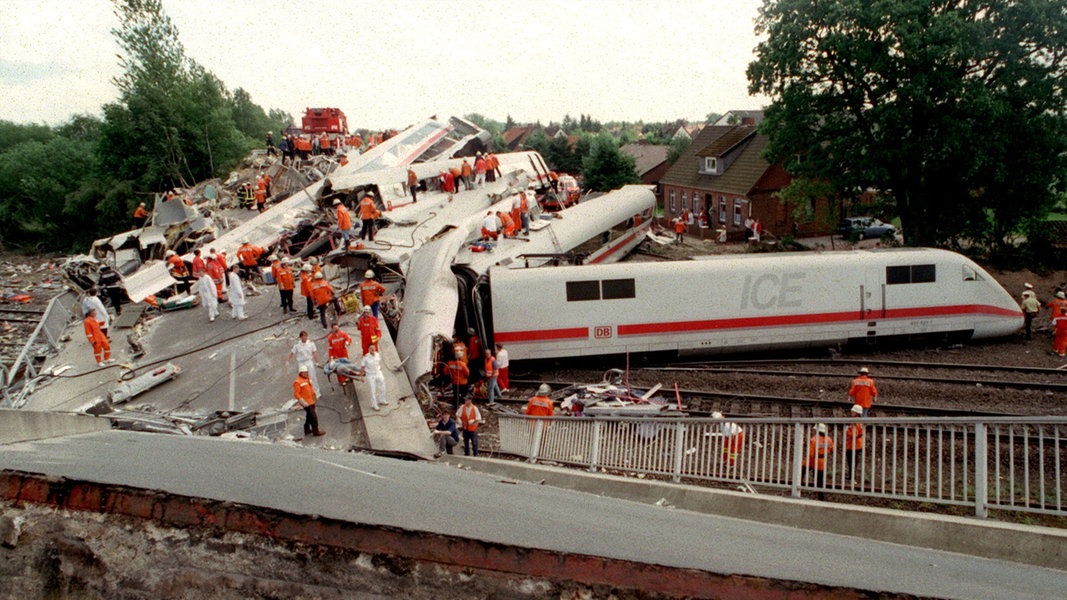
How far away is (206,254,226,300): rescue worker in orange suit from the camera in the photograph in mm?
17766

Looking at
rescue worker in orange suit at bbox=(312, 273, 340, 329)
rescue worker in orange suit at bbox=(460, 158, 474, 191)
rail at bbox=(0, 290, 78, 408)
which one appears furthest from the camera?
rescue worker in orange suit at bbox=(460, 158, 474, 191)

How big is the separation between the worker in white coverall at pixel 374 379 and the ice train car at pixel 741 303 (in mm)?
4830

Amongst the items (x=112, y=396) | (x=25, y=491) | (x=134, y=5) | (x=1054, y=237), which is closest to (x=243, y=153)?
(x=134, y=5)

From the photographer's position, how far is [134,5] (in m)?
49.4

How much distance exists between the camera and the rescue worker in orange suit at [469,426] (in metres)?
11.7

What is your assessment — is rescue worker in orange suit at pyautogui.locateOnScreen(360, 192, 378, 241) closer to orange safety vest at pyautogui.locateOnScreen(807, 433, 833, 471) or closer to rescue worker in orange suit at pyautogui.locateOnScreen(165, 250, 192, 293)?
rescue worker in orange suit at pyautogui.locateOnScreen(165, 250, 192, 293)

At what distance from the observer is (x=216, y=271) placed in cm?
1795

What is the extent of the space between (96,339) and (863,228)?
112ft

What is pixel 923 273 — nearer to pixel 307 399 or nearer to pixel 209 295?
pixel 307 399

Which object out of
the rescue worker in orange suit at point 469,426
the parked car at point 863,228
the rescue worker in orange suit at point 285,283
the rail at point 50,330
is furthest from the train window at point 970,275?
the rail at point 50,330

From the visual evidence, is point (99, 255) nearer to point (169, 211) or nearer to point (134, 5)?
→ point (169, 211)

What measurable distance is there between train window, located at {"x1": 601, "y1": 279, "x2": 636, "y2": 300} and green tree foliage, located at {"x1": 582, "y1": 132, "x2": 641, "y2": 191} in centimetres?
3063

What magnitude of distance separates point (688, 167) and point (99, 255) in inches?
1332

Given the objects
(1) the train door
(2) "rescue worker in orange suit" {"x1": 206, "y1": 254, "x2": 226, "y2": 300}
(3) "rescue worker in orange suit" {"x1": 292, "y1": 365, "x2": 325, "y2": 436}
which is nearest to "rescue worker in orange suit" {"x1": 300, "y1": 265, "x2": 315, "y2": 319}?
(2) "rescue worker in orange suit" {"x1": 206, "y1": 254, "x2": 226, "y2": 300}
